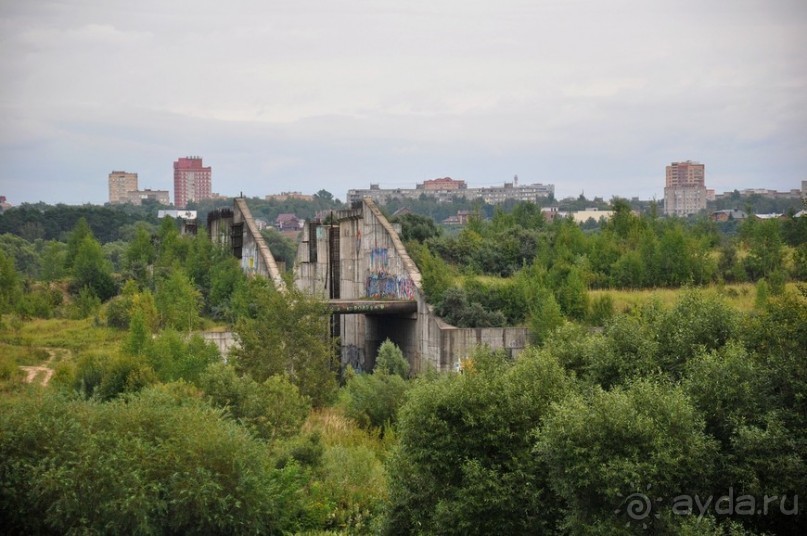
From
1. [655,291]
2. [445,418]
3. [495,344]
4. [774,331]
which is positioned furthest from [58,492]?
[655,291]

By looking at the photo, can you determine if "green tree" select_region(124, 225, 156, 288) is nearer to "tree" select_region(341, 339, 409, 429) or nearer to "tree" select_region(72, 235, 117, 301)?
"tree" select_region(72, 235, 117, 301)

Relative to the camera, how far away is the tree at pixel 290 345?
3622cm

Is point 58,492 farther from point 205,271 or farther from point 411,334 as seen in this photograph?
point 205,271

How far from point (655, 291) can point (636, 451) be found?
30.0 meters

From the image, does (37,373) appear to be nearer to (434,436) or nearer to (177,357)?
A: (177,357)

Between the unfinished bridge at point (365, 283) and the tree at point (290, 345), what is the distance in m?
6.43

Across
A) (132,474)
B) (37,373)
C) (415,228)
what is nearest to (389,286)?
(415,228)

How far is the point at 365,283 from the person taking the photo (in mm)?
54406

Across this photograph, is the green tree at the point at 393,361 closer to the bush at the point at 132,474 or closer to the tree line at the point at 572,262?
the tree line at the point at 572,262

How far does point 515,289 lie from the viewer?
49.4 m

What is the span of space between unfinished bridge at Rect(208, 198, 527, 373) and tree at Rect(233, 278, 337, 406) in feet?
21.1

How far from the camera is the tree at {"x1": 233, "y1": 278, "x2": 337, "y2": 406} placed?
36219mm

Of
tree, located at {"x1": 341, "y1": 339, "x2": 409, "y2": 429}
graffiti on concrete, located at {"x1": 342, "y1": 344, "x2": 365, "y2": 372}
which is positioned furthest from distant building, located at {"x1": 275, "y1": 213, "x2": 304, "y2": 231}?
tree, located at {"x1": 341, "y1": 339, "x2": 409, "y2": 429}

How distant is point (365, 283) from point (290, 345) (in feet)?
57.4
